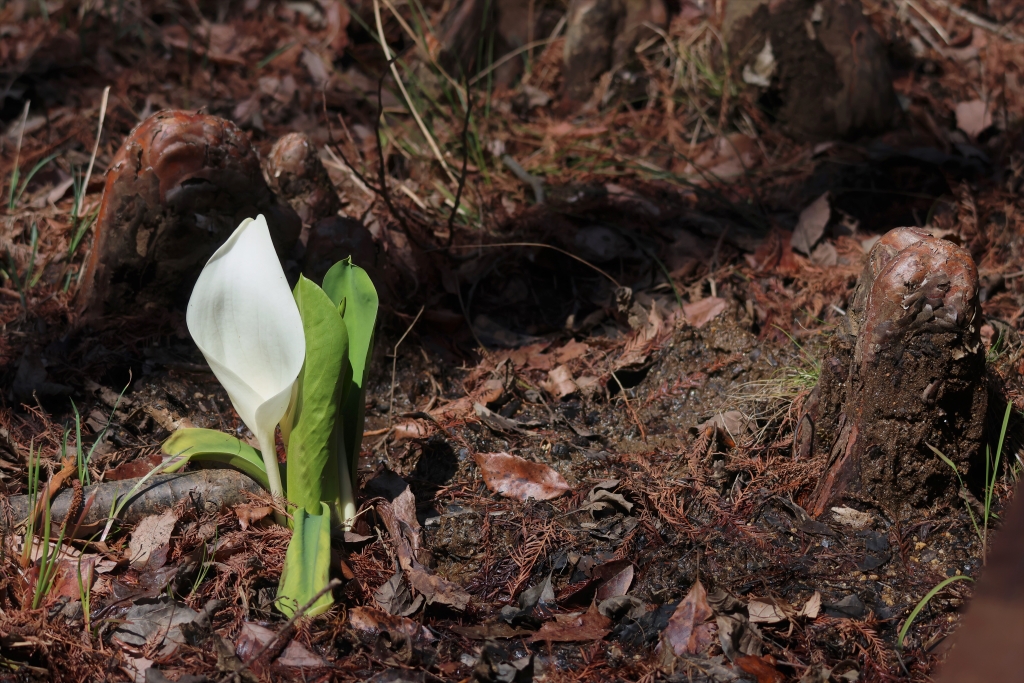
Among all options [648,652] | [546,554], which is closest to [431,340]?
[546,554]

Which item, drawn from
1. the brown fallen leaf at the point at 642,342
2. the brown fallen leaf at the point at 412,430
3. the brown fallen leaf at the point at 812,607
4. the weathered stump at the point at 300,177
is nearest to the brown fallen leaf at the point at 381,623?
the brown fallen leaf at the point at 412,430

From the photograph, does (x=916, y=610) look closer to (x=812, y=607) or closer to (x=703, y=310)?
(x=812, y=607)

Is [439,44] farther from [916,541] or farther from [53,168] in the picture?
[916,541]

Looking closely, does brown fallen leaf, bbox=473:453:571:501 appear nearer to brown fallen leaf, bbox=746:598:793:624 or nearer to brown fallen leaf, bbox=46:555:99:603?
brown fallen leaf, bbox=746:598:793:624

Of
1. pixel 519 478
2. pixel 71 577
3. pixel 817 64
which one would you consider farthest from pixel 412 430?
pixel 817 64

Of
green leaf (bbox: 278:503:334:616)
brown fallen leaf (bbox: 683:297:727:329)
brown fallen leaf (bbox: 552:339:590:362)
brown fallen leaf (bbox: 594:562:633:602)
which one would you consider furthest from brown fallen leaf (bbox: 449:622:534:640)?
brown fallen leaf (bbox: 683:297:727:329)

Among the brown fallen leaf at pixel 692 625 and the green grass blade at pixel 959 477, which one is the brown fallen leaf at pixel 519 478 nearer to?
the brown fallen leaf at pixel 692 625
